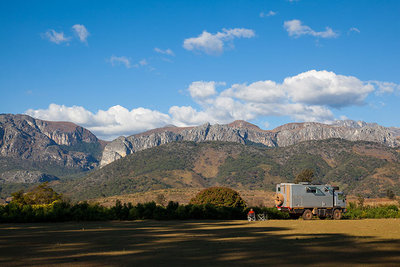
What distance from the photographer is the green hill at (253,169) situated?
134 metres

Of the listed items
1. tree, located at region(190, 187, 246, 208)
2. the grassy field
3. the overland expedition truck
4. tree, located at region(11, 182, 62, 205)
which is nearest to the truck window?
the overland expedition truck

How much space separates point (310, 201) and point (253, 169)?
134326 mm

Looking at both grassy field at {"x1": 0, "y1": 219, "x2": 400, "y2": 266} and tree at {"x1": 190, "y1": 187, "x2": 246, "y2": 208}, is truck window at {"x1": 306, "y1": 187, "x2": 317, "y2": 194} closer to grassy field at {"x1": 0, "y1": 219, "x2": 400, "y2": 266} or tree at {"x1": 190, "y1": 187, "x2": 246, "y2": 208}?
tree at {"x1": 190, "y1": 187, "x2": 246, "y2": 208}

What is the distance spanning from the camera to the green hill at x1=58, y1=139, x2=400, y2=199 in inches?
5285

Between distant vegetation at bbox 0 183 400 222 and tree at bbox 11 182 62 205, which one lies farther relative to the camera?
tree at bbox 11 182 62 205

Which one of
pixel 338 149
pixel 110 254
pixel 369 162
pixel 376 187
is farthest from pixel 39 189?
pixel 338 149

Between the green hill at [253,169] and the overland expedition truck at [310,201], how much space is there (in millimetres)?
86973

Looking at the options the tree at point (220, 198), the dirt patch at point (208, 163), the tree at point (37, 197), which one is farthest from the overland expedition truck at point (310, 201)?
the dirt patch at point (208, 163)

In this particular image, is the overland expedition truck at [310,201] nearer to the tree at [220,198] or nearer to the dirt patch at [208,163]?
the tree at [220,198]

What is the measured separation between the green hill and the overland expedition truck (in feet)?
285

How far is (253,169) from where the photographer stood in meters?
164

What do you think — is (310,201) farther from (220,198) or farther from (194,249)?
(194,249)

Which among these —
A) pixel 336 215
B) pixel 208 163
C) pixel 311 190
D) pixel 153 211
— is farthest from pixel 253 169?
pixel 153 211

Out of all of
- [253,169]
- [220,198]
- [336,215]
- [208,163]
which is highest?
[208,163]
